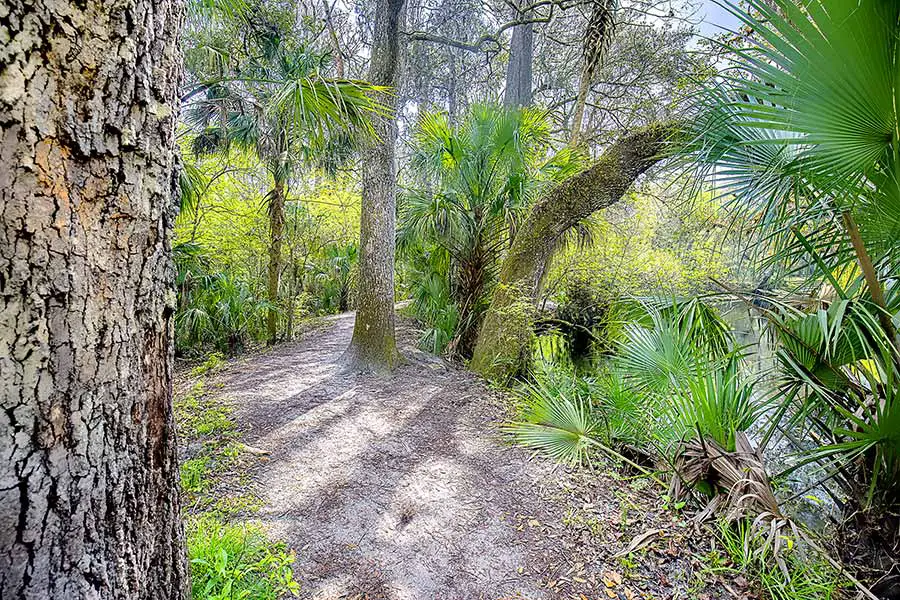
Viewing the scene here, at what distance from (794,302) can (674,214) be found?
410 centimetres

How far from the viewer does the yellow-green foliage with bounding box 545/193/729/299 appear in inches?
224

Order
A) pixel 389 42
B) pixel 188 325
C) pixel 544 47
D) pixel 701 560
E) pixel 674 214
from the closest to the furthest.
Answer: pixel 701 560, pixel 389 42, pixel 188 325, pixel 674 214, pixel 544 47

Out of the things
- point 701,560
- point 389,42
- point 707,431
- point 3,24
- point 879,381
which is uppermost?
point 389,42

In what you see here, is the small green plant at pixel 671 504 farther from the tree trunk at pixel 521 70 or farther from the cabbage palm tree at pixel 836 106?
the tree trunk at pixel 521 70

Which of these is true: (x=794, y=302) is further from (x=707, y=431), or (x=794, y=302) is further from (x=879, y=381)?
(x=707, y=431)

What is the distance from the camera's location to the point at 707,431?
236 centimetres

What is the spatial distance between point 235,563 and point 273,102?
2.57m

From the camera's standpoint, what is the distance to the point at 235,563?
61.2 inches

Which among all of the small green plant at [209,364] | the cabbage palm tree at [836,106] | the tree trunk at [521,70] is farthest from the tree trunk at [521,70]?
the small green plant at [209,364]

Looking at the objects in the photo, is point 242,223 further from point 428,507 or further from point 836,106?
point 836,106

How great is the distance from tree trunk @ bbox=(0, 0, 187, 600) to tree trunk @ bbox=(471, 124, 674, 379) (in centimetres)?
385

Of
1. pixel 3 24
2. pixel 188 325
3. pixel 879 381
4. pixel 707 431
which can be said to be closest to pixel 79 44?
pixel 3 24

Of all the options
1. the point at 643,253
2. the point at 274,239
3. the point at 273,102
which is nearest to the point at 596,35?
the point at 643,253

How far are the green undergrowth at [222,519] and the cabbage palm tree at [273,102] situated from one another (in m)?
2.20
